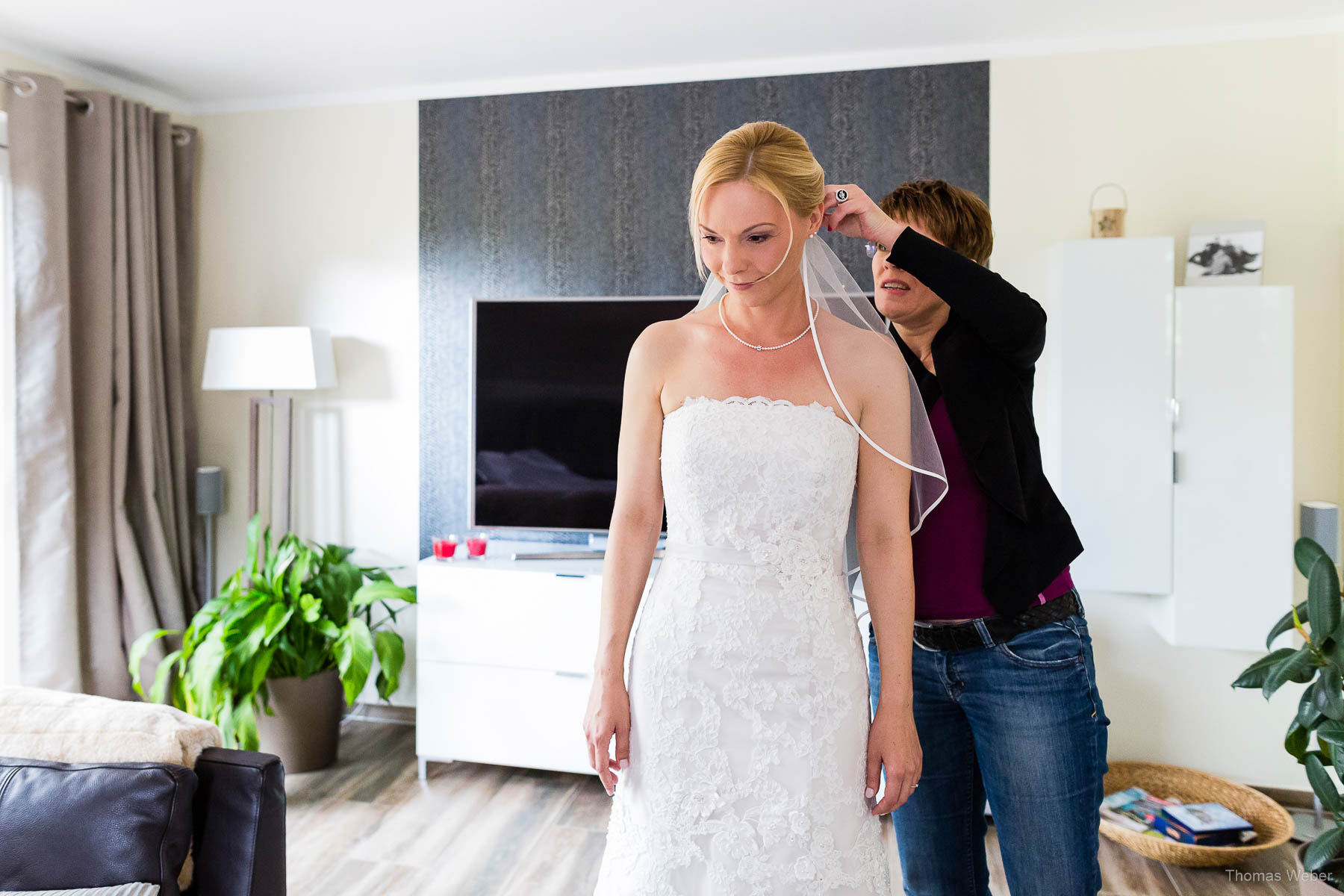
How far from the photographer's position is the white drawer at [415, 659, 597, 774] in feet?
9.95

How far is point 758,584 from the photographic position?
1206 millimetres

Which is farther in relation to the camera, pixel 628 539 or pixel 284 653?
pixel 284 653

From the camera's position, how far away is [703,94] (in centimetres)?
333

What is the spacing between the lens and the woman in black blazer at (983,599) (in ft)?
4.07

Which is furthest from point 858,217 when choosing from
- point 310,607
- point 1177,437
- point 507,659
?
point 310,607

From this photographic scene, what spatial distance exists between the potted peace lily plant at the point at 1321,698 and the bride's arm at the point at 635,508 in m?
1.64

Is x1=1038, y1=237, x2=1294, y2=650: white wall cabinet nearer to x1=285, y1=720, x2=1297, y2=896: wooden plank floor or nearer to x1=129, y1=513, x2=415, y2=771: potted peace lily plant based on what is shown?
x1=285, y1=720, x2=1297, y2=896: wooden plank floor

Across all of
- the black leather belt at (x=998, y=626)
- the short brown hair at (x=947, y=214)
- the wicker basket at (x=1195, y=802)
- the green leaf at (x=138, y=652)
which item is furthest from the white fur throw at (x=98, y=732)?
the wicker basket at (x=1195, y=802)

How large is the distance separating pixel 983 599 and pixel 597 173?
2.57 m

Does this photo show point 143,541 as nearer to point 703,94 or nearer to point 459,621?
point 459,621

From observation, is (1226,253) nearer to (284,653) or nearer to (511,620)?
(511,620)

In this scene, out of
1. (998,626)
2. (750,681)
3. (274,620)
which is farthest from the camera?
(274,620)

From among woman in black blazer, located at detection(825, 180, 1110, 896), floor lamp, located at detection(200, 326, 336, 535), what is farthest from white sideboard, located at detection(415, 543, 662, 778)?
woman in black blazer, located at detection(825, 180, 1110, 896)

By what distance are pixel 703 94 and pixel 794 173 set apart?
233cm
